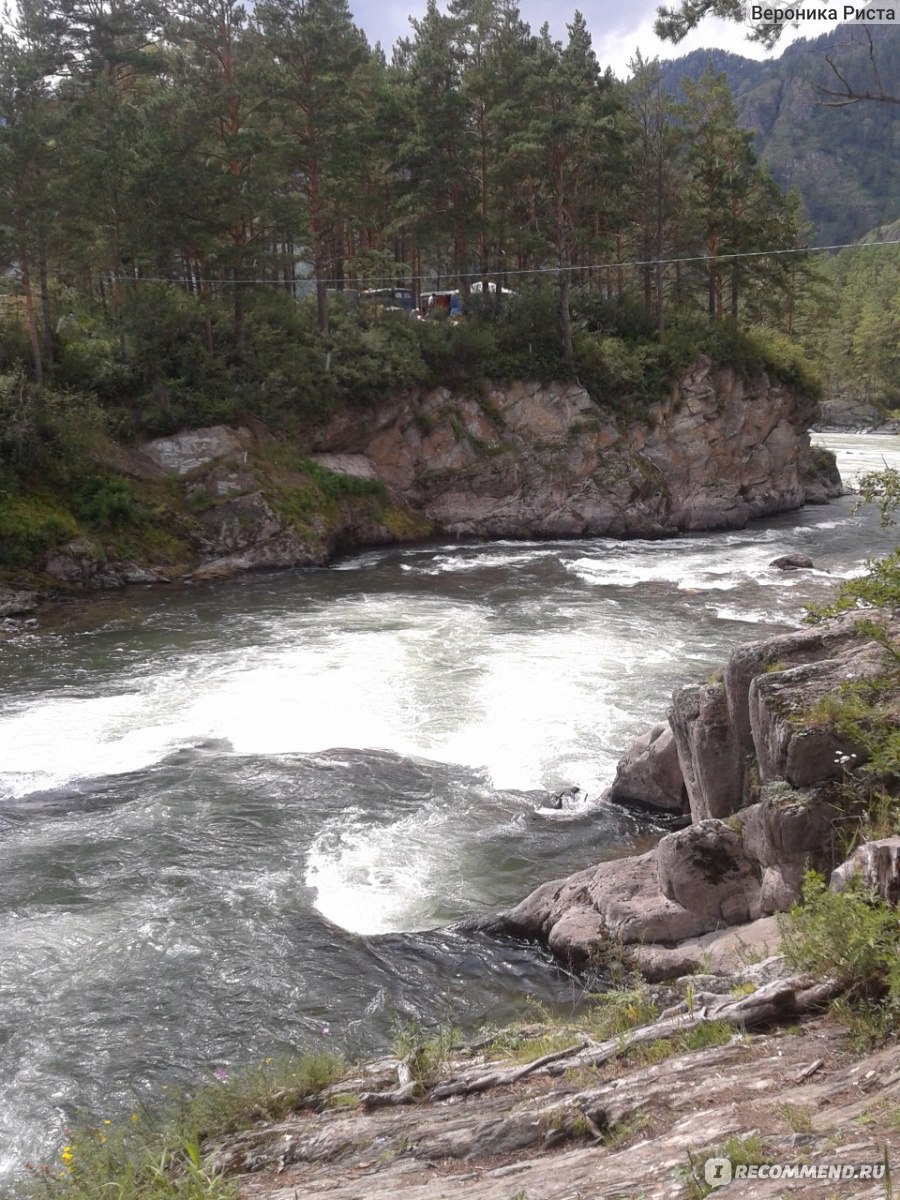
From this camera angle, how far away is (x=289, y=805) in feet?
40.7

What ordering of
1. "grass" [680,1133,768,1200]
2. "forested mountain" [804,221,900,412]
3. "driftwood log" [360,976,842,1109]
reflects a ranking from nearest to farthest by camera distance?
"grass" [680,1133,768,1200] < "driftwood log" [360,976,842,1109] < "forested mountain" [804,221,900,412]

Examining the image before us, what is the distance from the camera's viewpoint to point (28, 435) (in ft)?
80.1

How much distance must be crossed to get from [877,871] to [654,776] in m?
5.88

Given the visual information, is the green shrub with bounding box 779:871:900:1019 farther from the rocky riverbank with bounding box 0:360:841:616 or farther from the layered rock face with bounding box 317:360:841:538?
the layered rock face with bounding box 317:360:841:538

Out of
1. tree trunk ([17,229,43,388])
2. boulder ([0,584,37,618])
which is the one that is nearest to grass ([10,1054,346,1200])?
boulder ([0,584,37,618])

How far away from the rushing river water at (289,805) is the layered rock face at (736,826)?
2.50 ft

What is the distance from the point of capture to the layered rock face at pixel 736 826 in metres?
8.05

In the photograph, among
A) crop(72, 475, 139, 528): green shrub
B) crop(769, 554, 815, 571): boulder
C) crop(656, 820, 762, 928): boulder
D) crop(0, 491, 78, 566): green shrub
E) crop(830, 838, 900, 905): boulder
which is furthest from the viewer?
crop(769, 554, 815, 571): boulder

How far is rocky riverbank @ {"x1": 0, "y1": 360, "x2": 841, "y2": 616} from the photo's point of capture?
2522 cm

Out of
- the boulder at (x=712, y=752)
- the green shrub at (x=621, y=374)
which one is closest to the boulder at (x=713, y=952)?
the boulder at (x=712, y=752)

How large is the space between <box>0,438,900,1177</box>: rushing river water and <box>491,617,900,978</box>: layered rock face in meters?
0.76

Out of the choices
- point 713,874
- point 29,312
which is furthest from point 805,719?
point 29,312

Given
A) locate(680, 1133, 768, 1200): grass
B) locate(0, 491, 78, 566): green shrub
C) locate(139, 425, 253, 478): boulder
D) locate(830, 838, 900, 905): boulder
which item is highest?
locate(139, 425, 253, 478): boulder

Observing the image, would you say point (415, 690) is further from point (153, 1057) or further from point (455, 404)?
point (455, 404)
